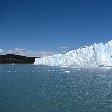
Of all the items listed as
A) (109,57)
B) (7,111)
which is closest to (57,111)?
(7,111)

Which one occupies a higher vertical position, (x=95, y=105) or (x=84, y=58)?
(x=84, y=58)

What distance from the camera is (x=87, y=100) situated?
99.8 ft

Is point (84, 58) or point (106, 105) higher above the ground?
point (84, 58)

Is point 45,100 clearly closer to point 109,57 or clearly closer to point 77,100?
point 77,100

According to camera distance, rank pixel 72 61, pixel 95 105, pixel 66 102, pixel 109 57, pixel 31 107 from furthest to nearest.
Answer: pixel 72 61, pixel 109 57, pixel 66 102, pixel 95 105, pixel 31 107

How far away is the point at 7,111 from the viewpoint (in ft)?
77.9

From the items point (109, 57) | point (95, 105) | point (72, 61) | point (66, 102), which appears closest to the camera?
point (95, 105)

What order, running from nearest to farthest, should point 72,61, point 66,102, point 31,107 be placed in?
1. point 31,107
2. point 66,102
3. point 72,61

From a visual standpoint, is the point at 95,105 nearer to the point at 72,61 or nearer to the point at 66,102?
the point at 66,102

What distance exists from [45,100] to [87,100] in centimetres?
482

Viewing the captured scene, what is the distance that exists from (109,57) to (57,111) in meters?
111

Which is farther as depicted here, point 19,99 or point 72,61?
point 72,61

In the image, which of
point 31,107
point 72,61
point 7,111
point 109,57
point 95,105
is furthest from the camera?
point 72,61

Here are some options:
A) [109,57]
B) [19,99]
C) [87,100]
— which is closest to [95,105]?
[87,100]
